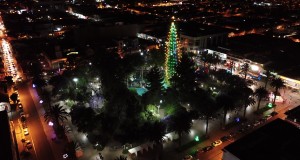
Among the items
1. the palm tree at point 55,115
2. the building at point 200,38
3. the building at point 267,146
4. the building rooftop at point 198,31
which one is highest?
the building rooftop at point 198,31

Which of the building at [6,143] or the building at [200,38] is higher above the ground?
the building at [200,38]

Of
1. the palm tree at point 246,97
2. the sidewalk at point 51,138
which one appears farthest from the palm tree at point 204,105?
the sidewalk at point 51,138

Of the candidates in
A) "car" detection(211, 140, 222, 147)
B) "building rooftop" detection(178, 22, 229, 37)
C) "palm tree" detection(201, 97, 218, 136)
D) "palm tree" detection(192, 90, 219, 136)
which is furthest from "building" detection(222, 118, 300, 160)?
"building rooftop" detection(178, 22, 229, 37)

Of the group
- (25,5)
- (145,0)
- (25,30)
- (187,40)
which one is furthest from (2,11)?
(187,40)

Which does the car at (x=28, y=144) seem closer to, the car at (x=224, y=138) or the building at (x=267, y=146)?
the building at (x=267, y=146)

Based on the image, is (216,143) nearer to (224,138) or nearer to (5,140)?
(224,138)

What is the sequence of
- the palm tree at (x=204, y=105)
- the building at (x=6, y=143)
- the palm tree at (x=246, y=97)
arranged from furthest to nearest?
the palm tree at (x=246, y=97)
the palm tree at (x=204, y=105)
the building at (x=6, y=143)

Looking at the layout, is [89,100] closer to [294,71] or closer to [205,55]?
[205,55]
